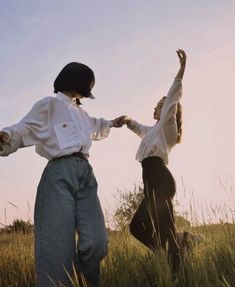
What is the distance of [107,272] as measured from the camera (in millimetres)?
4062

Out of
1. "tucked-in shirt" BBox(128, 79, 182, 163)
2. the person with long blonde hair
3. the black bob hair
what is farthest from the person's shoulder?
"tucked-in shirt" BBox(128, 79, 182, 163)

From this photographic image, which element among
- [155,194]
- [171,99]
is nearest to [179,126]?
[171,99]

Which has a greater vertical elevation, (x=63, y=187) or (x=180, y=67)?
(x=180, y=67)

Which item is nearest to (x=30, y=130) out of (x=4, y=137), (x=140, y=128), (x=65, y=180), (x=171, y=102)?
(x=4, y=137)

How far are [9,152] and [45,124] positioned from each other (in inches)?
13.6

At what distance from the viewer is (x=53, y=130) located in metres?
3.40

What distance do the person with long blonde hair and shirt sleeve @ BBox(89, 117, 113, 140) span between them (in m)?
0.46

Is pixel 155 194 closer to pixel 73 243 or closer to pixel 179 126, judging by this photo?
pixel 179 126

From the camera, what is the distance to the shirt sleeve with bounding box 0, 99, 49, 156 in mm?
3192

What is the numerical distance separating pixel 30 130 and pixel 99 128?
75 cm

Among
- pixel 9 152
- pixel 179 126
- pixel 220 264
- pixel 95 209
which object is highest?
pixel 179 126

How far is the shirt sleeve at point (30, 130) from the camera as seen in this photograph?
3.19 m

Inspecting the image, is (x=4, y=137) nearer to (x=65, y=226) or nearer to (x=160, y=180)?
(x=65, y=226)

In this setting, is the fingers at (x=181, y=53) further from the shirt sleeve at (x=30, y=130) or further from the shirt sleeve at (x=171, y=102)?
the shirt sleeve at (x=30, y=130)
